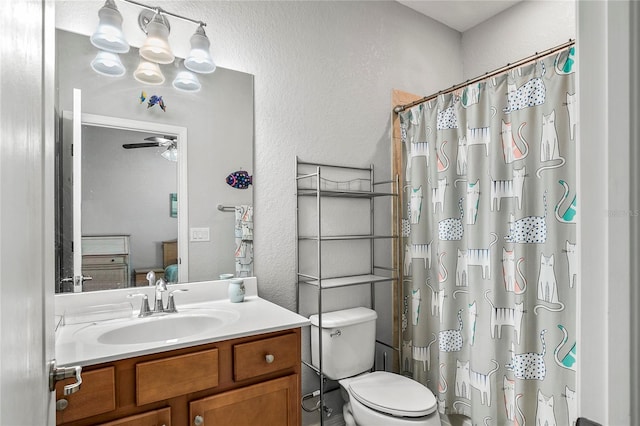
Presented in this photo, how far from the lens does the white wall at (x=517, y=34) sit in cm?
219

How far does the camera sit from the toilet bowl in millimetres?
1561

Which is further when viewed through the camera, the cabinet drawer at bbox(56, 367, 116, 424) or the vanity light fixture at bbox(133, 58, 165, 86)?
the vanity light fixture at bbox(133, 58, 165, 86)

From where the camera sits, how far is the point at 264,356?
137 centimetres

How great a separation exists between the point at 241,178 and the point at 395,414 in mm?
1337

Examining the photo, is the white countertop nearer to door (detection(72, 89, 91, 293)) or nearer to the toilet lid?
door (detection(72, 89, 91, 293))

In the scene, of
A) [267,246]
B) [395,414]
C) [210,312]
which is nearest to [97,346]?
[210,312]

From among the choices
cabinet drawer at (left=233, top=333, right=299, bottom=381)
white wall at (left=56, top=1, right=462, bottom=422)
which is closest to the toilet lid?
white wall at (left=56, top=1, right=462, bottom=422)

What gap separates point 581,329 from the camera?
0.35 meters

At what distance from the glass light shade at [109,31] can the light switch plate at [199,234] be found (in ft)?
2.82

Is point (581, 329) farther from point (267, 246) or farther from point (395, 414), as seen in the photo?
point (267, 246)

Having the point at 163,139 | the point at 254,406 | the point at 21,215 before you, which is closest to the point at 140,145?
the point at 163,139

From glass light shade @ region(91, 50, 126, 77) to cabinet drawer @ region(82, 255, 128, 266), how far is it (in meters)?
0.79

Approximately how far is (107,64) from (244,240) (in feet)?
3.27

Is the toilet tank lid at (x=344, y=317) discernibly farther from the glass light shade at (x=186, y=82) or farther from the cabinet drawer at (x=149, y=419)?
the glass light shade at (x=186, y=82)
